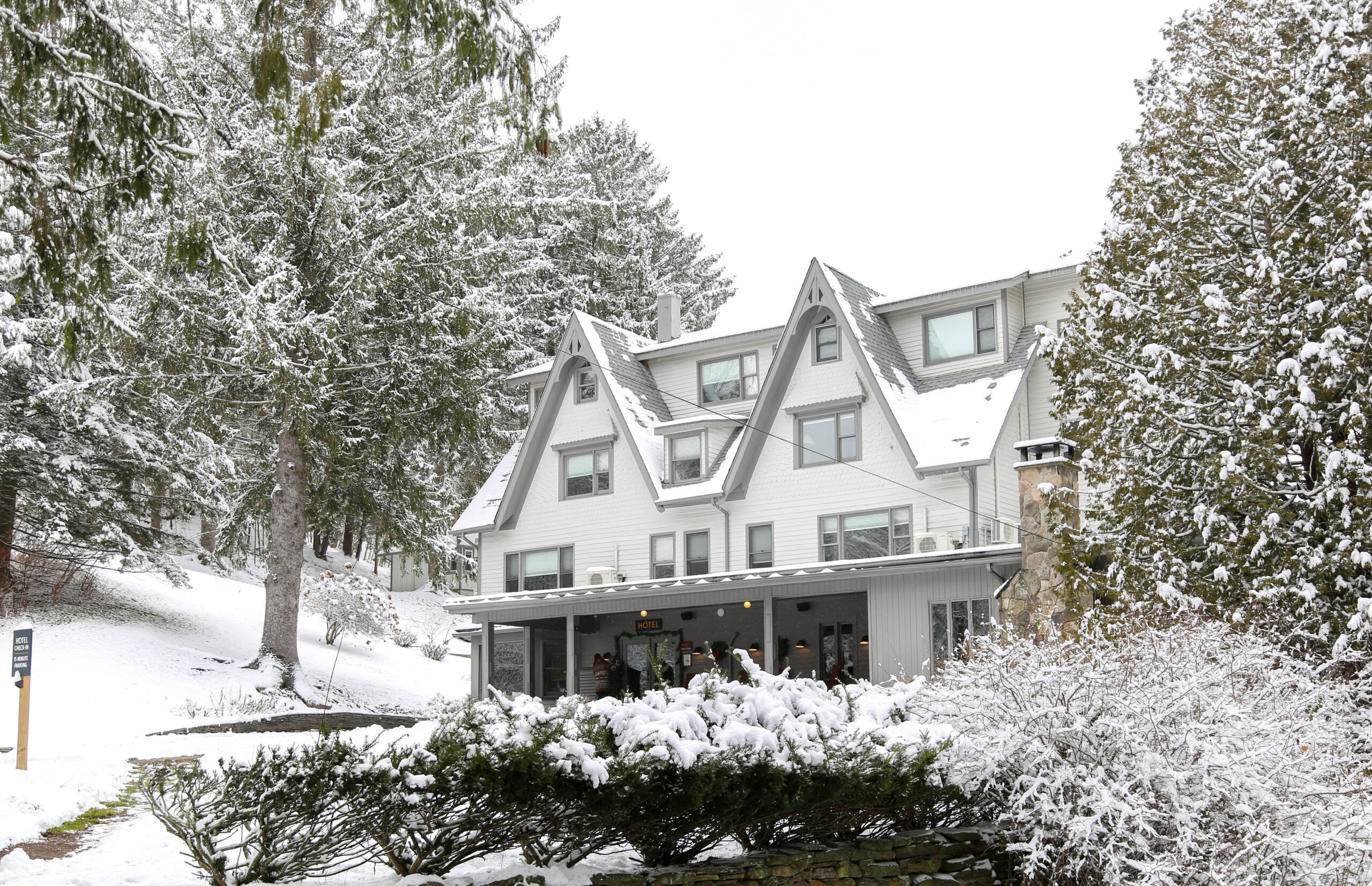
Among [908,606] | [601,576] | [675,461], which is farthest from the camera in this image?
[675,461]

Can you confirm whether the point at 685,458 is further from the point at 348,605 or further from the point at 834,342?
the point at 348,605

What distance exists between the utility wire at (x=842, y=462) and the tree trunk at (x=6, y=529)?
10480 mm

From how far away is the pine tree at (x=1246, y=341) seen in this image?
1149 cm

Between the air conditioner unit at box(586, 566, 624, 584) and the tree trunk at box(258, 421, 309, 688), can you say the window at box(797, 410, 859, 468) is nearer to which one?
the air conditioner unit at box(586, 566, 624, 584)

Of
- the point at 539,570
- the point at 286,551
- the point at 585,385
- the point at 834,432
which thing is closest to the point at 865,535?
→ the point at 834,432

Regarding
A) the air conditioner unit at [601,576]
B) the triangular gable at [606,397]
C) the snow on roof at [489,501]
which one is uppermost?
Result: the triangular gable at [606,397]

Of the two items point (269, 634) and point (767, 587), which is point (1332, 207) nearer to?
point (767, 587)

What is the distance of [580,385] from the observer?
2538 centimetres

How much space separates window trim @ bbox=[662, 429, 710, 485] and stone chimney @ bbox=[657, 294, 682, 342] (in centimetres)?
423

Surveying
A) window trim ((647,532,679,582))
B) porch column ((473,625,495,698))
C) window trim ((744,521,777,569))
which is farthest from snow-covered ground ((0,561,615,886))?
window trim ((744,521,777,569))

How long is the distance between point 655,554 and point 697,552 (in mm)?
940

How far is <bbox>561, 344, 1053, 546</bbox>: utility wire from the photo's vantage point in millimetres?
19625

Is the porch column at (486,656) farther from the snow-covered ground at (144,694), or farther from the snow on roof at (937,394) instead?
the snow on roof at (937,394)

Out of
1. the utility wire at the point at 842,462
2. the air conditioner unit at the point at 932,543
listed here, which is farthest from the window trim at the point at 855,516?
the utility wire at the point at 842,462
